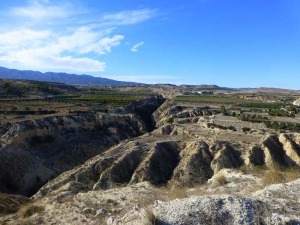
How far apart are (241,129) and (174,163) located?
1806 centimetres

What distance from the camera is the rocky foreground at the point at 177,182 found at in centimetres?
1164

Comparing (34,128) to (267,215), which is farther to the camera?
(34,128)

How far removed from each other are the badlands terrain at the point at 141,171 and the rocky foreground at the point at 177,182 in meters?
0.04

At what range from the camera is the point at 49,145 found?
167 feet

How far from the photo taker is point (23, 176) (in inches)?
1677

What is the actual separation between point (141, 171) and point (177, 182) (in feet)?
40.2

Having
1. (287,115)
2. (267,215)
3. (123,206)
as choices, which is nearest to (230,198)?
(267,215)

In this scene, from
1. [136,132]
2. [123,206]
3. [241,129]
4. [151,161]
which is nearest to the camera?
[123,206]

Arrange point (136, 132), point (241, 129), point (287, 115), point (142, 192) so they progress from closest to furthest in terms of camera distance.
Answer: point (142, 192)
point (241, 129)
point (136, 132)
point (287, 115)

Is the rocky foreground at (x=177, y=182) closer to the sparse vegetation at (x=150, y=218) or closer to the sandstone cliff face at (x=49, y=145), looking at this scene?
the sparse vegetation at (x=150, y=218)

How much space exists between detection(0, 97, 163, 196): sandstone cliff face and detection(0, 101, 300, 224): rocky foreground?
80 cm

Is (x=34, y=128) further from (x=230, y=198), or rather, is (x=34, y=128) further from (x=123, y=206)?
(x=230, y=198)

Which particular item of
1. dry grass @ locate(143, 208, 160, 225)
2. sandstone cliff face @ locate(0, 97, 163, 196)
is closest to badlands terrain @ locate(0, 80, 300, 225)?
dry grass @ locate(143, 208, 160, 225)

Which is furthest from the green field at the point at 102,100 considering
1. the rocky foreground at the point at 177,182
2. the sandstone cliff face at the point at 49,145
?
the sandstone cliff face at the point at 49,145
